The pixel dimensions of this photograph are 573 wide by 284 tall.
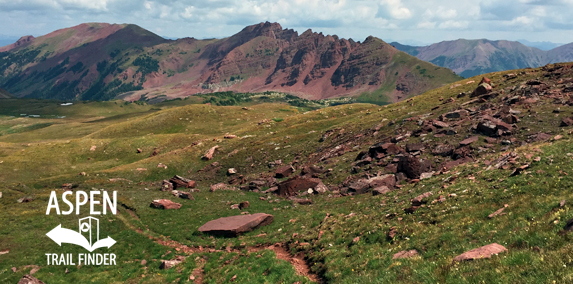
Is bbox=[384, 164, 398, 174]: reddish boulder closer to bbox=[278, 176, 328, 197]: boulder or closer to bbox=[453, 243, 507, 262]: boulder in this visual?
bbox=[278, 176, 328, 197]: boulder

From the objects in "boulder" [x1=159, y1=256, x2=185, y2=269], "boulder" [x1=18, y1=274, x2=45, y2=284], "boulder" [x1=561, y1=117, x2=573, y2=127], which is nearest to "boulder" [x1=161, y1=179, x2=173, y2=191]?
"boulder" [x1=159, y1=256, x2=185, y2=269]

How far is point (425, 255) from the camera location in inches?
743

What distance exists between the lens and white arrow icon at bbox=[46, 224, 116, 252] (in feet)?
116

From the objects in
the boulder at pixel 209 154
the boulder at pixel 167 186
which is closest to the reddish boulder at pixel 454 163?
the boulder at pixel 167 186

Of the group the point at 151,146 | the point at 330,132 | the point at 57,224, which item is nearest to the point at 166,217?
the point at 57,224

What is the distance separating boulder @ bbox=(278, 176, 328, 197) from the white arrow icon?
26.8m

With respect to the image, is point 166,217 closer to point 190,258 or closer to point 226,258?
point 190,258

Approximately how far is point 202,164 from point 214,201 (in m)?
31.3

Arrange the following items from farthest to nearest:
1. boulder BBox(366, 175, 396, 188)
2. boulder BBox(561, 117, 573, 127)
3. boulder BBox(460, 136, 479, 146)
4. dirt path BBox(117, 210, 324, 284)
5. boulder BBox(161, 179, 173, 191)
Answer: boulder BBox(161, 179, 173, 191) < boulder BBox(460, 136, 479, 146) < boulder BBox(366, 175, 396, 188) < boulder BBox(561, 117, 573, 127) < dirt path BBox(117, 210, 324, 284)

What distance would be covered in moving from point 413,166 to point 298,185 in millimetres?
19127

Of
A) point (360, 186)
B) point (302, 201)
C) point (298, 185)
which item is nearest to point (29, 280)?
point (302, 201)

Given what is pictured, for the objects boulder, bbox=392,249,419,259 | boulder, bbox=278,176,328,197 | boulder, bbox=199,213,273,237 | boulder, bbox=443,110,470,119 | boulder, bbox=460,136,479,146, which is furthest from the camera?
boulder, bbox=443,110,470,119

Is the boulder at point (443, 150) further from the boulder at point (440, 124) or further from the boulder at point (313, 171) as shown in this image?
the boulder at point (313, 171)

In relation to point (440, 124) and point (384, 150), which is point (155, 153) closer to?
point (384, 150)
